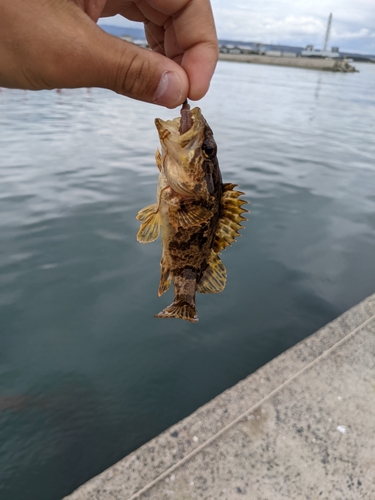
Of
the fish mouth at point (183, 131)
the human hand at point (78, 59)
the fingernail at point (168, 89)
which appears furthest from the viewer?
the fish mouth at point (183, 131)

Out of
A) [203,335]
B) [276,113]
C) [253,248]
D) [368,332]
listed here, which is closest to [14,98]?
[276,113]

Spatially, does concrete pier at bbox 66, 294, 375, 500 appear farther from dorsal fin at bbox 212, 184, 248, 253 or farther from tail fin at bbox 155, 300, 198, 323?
dorsal fin at bbox 212, 184, 248, 253

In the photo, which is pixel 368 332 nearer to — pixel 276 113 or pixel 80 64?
pixel 80 64

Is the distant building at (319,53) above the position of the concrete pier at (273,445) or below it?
above

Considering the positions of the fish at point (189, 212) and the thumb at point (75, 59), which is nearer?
the thumb at point (75, 59)

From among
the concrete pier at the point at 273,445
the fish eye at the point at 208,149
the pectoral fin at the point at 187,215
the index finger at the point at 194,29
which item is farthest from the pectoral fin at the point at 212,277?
the index finger at the point at 194,29

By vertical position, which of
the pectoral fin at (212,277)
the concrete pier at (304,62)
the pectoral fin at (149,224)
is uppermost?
the concrete pier at (304,62)

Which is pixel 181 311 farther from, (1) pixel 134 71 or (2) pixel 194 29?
(2) pixel 194 29

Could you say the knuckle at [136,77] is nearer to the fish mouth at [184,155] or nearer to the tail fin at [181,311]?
the fish mouth at [184,155]
